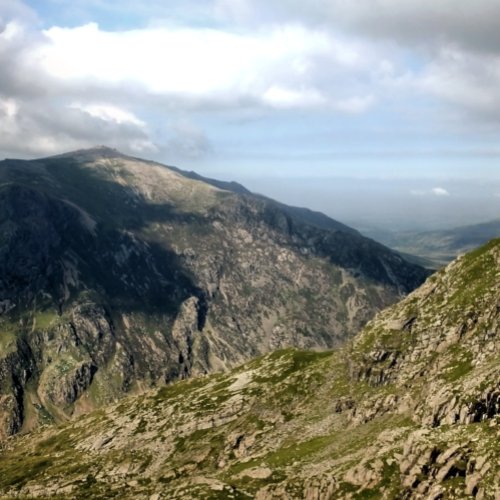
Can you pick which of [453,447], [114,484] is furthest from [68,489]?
[453,447]

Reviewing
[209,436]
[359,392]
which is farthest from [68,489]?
[359,392]

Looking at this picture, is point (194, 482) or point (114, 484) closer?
point (194, 482)

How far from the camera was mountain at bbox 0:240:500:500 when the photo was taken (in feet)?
269

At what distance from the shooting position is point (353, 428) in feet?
420

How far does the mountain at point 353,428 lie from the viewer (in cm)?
8194

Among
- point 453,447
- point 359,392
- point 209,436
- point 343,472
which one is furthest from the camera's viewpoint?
point 209,436

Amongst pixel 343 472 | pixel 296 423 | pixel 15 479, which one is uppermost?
pixel 343 472

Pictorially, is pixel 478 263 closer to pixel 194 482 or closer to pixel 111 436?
pixel 194 482

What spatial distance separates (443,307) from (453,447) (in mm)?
78200

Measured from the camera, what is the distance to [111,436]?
197500 mm

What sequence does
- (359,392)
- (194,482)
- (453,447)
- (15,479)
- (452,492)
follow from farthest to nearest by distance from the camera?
1. (15,479)
2. (359,392)
3. (194,482)
4. (453,447)
5. (452,492)

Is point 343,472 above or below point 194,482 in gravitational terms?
above

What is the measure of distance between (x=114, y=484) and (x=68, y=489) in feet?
48.0

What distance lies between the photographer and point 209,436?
16962 centimetres
